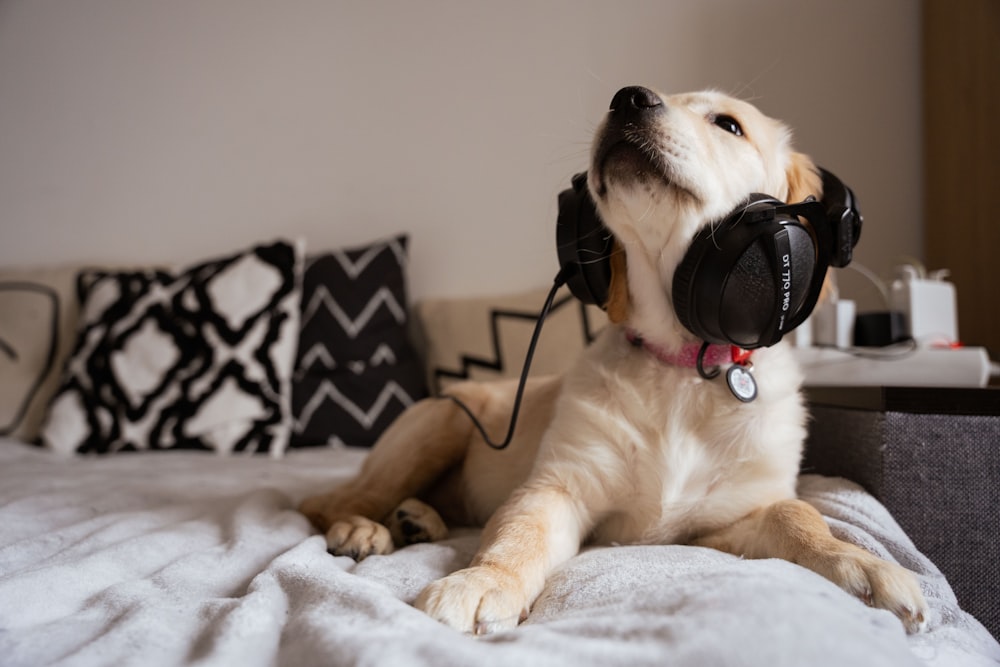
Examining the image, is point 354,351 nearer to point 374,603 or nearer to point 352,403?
point 352,403

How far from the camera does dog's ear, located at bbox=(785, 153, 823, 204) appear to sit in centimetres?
119

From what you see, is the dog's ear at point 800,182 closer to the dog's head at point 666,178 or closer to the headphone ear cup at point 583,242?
the dog's head at point 666,178

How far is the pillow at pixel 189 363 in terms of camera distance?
2346mm

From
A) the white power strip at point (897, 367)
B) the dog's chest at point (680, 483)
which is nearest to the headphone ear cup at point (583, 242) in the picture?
the dog's chest at point (680, 483)

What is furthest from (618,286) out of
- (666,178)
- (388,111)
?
(388,111)

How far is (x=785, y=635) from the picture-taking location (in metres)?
0.54

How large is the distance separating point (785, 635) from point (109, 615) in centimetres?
71

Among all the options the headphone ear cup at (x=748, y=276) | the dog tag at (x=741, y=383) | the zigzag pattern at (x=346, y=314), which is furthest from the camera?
the zigzag pattern at (x=346, y=314)

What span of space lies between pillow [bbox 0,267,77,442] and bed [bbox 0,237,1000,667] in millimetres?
12

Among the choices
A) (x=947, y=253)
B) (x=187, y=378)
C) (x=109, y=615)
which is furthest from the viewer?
(x=187, y=378)

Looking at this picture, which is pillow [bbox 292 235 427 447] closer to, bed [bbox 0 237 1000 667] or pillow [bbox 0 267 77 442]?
bed [bbox 0 237 1000 667]

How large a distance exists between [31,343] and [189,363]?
31.4 inches

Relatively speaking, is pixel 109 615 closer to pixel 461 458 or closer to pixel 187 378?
pixel 461 458

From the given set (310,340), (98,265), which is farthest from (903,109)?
(98,265)
